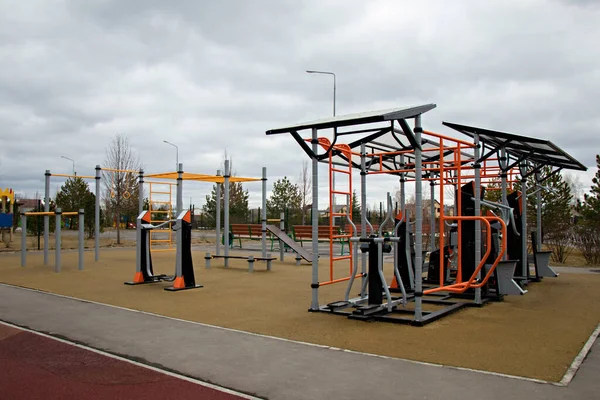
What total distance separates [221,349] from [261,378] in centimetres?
116

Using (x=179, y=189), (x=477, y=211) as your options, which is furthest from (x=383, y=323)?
(x=179, y=189)

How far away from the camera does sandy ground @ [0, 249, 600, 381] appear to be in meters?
5.54

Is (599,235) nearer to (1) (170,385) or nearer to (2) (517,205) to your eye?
(2) (517,205)

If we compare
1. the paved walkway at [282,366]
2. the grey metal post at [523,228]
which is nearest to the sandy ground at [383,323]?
the paved walkway at [282,366]

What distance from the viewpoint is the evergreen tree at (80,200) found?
31.5 meters

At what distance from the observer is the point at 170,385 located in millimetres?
A: 4598

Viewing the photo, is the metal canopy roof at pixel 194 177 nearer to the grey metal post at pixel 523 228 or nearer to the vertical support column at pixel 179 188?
the vertical support column at pixel 179 188

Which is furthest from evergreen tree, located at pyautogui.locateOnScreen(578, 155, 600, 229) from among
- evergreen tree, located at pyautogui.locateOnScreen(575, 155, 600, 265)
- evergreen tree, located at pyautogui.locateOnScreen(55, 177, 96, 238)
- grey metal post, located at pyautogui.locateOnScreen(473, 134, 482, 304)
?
evergreen tree, located at pyautogui.locateOnScreen(55, 177, 96, 238)

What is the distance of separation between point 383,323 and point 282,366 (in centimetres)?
248

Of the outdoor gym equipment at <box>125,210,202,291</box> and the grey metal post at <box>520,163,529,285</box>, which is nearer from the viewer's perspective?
the outdoor gym equipment at <box>125,210,202,291</box>

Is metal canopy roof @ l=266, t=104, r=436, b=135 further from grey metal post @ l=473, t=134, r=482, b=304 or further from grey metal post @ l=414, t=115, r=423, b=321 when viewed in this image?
grey metal post @ l=473, t=134, r=482, b=304

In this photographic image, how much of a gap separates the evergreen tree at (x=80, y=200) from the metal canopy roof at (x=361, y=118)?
26.3 m

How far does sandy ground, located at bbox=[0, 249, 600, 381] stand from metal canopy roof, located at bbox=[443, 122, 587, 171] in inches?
105

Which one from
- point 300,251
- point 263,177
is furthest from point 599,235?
point 263,177
